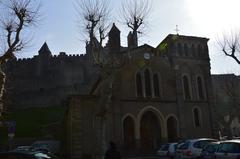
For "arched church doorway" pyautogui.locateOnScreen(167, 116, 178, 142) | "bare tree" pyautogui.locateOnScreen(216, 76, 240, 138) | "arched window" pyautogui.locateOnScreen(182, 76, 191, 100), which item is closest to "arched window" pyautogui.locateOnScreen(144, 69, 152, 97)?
"arched church doorway" pyautogui.locateOnScreen(167, 116, 178, 142)

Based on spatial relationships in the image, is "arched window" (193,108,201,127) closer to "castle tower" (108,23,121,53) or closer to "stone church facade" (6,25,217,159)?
"stone church facade" (6,25,217,159)

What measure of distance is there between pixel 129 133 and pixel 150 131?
253cm

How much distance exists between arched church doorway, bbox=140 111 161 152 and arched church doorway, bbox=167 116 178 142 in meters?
1.16

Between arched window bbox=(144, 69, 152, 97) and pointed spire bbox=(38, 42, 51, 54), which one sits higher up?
pointed spire bbox=(38, 42, 51, 54)

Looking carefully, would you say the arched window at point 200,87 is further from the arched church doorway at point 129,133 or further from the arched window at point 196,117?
the arched church doorway at point 129,133

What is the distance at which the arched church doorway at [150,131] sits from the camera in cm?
3037

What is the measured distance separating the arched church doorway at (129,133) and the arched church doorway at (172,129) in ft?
12.6

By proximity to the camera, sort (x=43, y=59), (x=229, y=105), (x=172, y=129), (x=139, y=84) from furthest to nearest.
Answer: (x=43, y=59) < (x=229, y=105) < (x=172, y=129) < (x=139, y=84)

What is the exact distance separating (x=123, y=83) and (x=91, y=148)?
6.58 meters

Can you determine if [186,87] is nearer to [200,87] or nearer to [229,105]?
[200,87]

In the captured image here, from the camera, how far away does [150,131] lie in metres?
31.0

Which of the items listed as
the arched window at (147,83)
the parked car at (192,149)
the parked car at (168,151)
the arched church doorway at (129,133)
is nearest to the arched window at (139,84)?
the arched window at (147,83)

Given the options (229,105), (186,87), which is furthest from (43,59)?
(186,87)

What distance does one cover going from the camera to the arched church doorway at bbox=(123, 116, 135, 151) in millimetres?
29011
